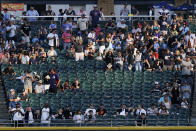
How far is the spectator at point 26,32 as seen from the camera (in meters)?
57.6

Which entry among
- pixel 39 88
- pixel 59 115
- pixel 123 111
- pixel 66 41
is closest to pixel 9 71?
pixel 39 88

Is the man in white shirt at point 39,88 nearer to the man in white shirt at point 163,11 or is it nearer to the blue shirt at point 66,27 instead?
the blue shirt at point 66,27

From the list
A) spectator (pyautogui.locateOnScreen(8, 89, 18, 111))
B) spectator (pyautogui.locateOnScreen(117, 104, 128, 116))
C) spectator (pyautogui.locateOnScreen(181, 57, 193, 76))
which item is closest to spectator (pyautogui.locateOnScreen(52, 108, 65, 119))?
spectator (pyautogui.locateOnScreen(8, 89, 18, 111))

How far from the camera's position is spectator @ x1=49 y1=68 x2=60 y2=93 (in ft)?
175

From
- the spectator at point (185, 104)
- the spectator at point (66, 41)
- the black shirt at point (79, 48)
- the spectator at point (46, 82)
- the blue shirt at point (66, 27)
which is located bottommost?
the spectator at point (185, 104)

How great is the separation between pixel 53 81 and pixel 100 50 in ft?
12.3

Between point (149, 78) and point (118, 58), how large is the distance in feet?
6.16

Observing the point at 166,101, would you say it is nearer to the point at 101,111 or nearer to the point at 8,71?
the point at 101,111

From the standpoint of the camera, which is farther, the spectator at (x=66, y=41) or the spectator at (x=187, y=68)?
the spectator at (x=66, y=41)

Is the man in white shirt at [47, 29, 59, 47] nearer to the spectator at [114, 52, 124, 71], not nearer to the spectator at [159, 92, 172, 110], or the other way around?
the spectator at [114, 52, 124, 71]

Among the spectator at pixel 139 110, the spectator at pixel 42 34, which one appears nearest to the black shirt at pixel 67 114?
the spectator at pixel 139 110

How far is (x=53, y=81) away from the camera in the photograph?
175 feet

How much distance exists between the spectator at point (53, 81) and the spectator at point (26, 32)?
176 inches

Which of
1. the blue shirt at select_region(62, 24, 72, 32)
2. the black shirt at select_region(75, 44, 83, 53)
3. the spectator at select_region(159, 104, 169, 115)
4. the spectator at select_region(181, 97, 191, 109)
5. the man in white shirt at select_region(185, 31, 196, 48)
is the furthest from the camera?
the blue shirt at select_region(62, 24, 72, 32)
